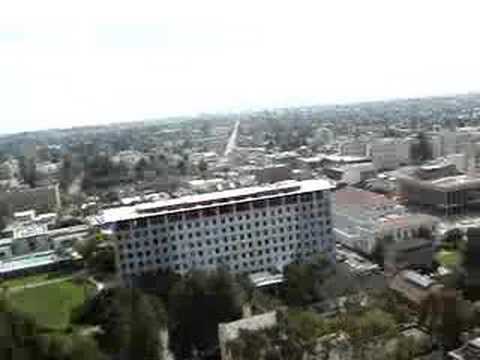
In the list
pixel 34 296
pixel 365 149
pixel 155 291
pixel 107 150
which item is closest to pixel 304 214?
pixel 155 291

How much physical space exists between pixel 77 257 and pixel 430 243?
488 inches

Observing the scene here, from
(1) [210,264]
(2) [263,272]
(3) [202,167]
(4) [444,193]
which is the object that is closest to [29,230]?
(1) [210,264]

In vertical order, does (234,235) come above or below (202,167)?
above

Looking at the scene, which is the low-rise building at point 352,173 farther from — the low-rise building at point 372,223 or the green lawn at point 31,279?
the green lawn at point 31,279

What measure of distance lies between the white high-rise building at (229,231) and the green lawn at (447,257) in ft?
10.7

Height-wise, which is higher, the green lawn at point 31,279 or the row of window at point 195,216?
the row of window at point 195,216

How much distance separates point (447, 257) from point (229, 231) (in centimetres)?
684

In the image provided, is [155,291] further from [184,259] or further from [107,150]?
[107,150]

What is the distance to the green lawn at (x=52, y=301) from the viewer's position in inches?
630

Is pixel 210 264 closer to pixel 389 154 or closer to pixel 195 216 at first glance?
pixel 195 216

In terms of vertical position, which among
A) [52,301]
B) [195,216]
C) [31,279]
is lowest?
[31,279]

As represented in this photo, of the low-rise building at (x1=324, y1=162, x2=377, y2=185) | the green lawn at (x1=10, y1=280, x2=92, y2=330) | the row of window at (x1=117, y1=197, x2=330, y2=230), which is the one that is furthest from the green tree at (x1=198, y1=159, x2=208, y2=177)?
the row of window at (x1=117, y1=197, x2=330, y2=230)

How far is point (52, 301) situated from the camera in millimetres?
17766

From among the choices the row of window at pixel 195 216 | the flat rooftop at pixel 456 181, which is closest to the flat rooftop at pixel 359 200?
the flat rooftop at pixel 456 181
